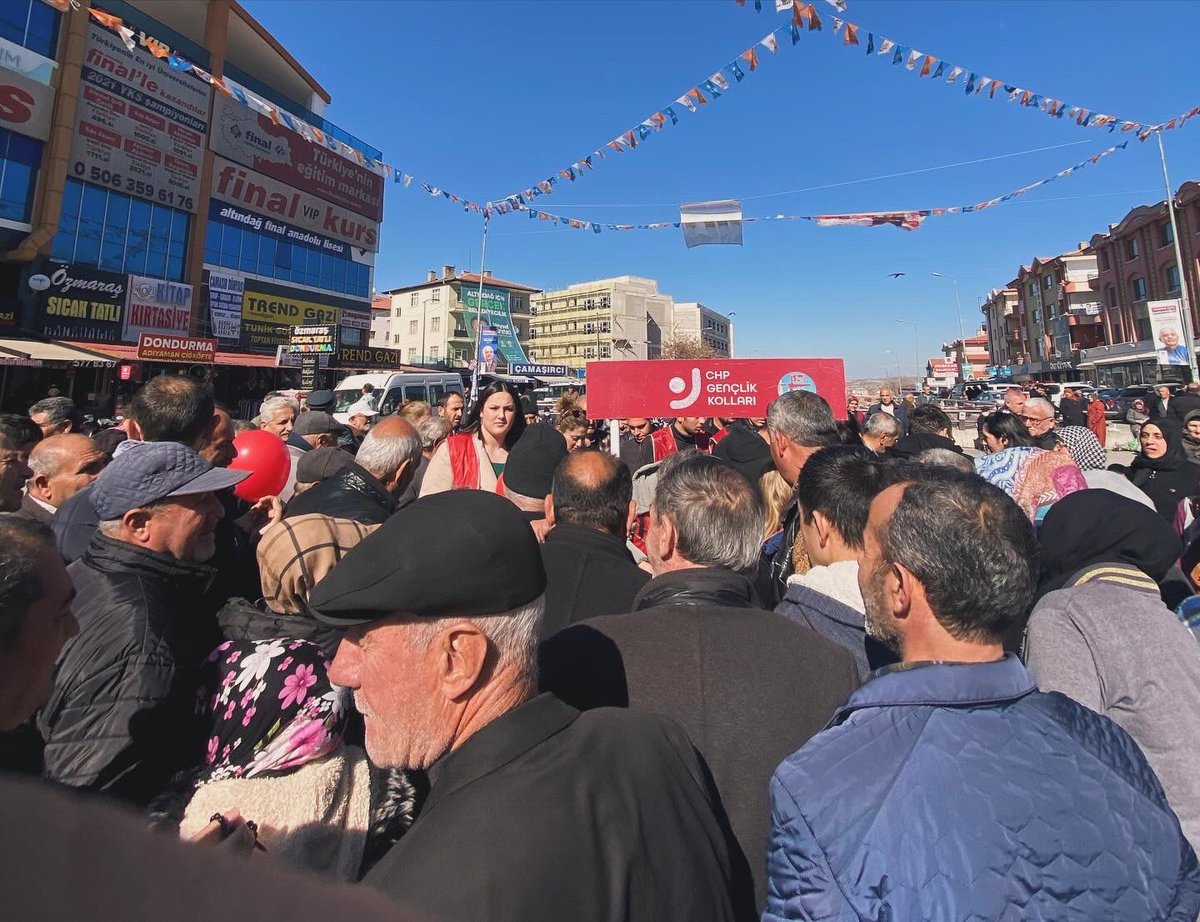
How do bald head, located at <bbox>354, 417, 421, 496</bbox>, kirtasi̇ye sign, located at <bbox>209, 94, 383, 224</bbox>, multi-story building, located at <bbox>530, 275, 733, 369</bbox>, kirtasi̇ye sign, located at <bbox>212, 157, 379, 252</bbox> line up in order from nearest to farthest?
bald head, located at <bbox>354, 417, 421, 496</bbox> → kirtasi̇ye sign, located at <bbox>209, 94, 383, 224</bbox> → kirtasi̇ye sign, located at <bbox>212, 157, 379, 252</bbox> → multi-story building, located at <bbox>530, 275, 733, 369</bbox>

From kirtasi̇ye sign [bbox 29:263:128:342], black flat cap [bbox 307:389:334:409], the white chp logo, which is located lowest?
the white chp logo

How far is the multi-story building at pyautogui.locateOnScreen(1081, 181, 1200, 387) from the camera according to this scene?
3709cm

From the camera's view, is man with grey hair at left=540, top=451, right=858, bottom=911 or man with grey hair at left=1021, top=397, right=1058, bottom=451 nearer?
man with grey hair at left=540, top=451, right=858, bottom=911

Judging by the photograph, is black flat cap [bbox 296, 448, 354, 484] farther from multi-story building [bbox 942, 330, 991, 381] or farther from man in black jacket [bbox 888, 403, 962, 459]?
multi-story building [bbox 942, 330, 991, 381]

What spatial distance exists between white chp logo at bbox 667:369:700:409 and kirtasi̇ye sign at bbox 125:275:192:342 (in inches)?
1083

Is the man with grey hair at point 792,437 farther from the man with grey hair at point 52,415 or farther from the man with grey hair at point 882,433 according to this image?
the man with grey hair at point 52,415

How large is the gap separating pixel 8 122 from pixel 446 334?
165 ft

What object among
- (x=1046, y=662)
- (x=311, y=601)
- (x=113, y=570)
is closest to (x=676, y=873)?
(x=311, y=601)

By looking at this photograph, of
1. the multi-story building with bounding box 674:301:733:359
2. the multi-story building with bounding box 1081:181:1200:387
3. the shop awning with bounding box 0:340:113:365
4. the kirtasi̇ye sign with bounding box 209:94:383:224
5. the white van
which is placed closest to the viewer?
the shop awning with bounding box 0:340:113:365

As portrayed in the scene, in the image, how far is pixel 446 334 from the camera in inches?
2785

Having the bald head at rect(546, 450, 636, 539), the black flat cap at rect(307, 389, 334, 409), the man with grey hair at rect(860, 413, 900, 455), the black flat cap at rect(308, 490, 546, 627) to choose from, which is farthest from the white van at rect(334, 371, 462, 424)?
the black flat cap at rect(308, 490, 546, 627)

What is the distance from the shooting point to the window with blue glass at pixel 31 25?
20348 millimetres

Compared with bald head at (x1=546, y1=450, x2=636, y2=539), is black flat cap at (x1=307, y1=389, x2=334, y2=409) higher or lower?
higher

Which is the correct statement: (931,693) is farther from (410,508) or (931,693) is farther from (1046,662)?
(410,508)
